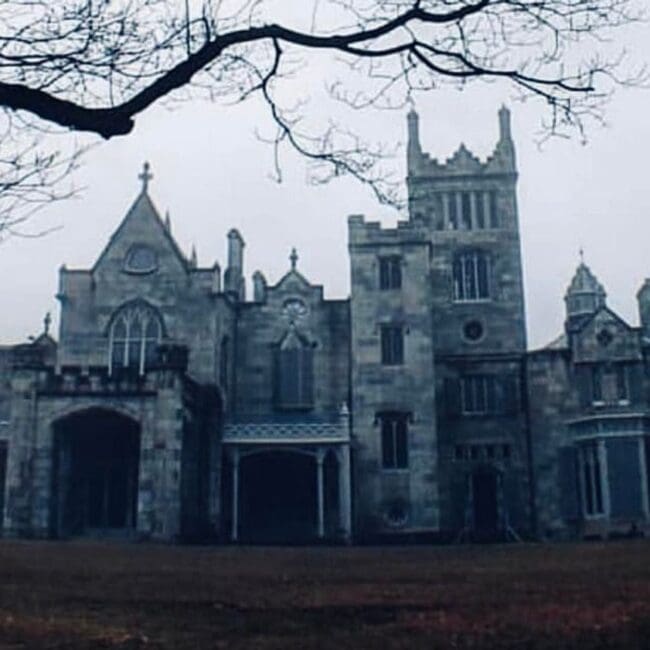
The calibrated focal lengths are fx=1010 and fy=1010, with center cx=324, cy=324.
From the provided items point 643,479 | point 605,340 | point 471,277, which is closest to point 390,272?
point 471,277

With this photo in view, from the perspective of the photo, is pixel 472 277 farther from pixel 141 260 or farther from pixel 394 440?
pixel 141 260

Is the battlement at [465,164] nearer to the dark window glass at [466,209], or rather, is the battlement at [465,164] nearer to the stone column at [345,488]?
the dark window glass at [466,209]

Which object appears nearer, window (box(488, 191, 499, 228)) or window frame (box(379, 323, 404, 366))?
window frame (box(379, 323, 404, 366))

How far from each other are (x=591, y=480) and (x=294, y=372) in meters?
12.4

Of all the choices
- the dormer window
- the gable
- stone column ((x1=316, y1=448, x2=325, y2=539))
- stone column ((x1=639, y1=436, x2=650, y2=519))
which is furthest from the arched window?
stone column ((x1=639, y1=436, x2=650, y2=519))

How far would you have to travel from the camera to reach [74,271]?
39969 millimetres

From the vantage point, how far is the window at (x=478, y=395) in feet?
134

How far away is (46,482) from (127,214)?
13.0m

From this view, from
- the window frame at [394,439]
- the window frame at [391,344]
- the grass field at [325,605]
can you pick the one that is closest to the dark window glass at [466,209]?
the window frame at [391,344]

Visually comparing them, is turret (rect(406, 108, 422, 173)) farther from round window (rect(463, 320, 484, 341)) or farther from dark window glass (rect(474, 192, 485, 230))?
round window (rect(463, 320, 484, 341))

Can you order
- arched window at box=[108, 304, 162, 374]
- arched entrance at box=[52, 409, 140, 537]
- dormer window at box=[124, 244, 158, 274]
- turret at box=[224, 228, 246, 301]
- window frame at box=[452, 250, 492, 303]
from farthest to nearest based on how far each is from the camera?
window frame at box=[452, 250, 492, 303]
turret at box=[224, 228, 246, 301]
dormer window at box=[124, 244, 158, 274]
arched window at box=[108, 304, 162, 374]
arched entrance at box=[52, 409, 140, 537]

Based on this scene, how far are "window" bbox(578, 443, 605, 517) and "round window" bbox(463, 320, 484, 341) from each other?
30.0ft

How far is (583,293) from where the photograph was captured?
6569 centimetres

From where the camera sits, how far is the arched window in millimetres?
38875
